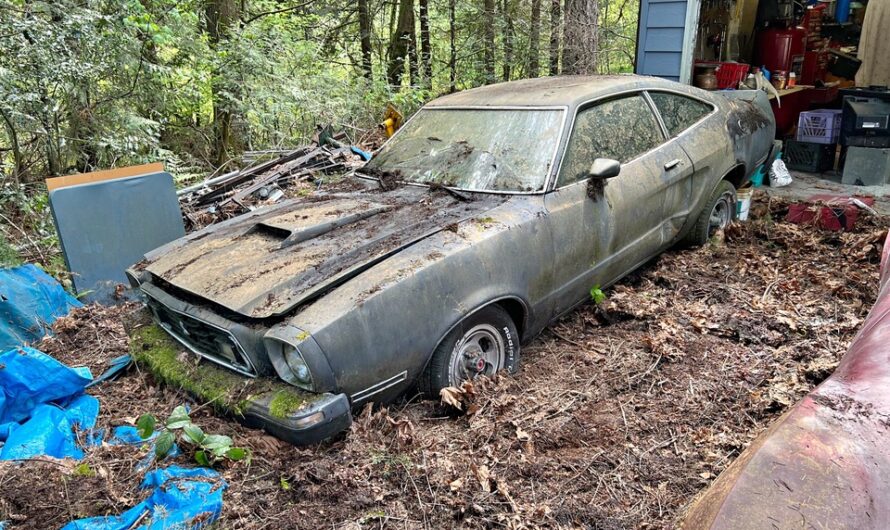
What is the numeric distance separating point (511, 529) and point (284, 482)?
3.21ft

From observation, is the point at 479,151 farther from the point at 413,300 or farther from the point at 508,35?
the point at 508,35

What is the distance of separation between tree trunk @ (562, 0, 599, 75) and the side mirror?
6094 millimetres

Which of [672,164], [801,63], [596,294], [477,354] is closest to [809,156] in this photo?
[801,63]

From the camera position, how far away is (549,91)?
4.15m

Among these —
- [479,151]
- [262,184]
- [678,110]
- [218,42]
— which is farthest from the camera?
[218,42]

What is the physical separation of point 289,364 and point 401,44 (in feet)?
39.4

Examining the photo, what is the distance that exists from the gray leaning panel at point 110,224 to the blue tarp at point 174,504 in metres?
2.60

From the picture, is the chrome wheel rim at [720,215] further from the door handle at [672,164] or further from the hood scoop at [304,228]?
the hood scoop at [304,228]

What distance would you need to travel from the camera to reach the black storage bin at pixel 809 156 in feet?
23.6

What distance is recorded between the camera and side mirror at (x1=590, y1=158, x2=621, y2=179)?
3.60 meters

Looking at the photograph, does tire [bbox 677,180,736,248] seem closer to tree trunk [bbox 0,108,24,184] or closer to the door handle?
the door handle

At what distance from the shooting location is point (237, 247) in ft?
10.9

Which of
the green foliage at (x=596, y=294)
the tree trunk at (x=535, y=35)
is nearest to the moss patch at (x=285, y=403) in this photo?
the green foliage at (x=596, y=294)

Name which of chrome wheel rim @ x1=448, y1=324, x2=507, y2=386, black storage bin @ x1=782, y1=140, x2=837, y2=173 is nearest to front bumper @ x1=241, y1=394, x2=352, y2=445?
chrome wheel rim @ x1=448, y1=324, x2=507, y2=386
